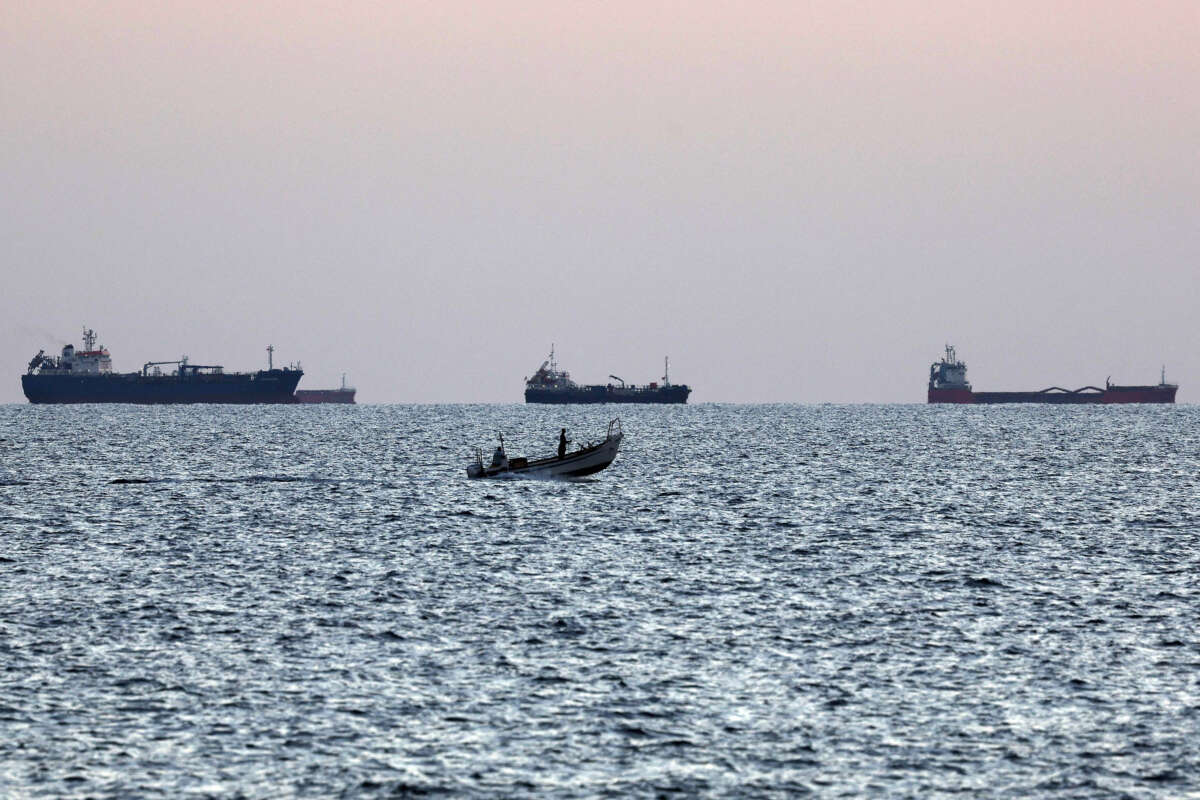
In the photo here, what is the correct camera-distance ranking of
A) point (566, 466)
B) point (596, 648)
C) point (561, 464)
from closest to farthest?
1. point (596, 648)
2. point (561, 464)
3. point (566, 466)

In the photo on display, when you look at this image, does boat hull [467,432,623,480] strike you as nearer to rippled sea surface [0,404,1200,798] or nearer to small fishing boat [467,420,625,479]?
small fishing boat [467,420,625,479]

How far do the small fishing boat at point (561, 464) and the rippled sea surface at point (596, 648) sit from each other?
9.72m

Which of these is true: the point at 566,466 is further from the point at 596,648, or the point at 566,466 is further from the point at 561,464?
the point at 596,648

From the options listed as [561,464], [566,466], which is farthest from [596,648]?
[566,466]

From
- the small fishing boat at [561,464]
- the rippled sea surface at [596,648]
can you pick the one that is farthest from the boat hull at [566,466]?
the rippled sea surface at [596,648]

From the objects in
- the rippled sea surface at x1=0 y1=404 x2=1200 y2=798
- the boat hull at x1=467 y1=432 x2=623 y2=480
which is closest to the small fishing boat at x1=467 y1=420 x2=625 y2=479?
the boat hull at x1=467 y1=432 x2=623 y2=480

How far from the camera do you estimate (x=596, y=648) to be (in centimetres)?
3294

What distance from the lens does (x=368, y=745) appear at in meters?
24.4

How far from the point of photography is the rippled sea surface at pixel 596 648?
916 inches

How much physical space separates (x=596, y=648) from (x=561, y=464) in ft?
165

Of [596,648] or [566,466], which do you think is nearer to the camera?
[596,648]

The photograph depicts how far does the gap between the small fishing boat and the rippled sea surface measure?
31.9ft

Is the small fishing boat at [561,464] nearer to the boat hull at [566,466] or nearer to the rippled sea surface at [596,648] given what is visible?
the boat hull at [566,466]

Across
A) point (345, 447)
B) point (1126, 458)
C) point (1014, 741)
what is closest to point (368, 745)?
point (1014, 741)
